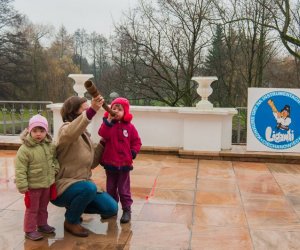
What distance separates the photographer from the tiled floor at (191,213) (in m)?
3.37

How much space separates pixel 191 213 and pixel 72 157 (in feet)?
4.92

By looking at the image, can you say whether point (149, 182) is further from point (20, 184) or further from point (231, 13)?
point (231, 13)

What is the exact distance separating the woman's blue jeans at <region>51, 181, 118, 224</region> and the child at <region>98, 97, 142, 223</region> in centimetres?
23

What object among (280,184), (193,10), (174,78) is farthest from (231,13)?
(280,184)

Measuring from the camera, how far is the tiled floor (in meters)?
3.37

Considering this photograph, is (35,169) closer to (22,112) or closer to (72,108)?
(72,108)

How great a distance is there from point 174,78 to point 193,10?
11.9 ft

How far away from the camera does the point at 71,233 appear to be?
350cm

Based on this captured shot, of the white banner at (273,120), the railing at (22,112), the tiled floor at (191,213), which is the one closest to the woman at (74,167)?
the tiled floor at (191,213)

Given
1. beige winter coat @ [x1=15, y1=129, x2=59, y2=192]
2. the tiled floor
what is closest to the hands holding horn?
beige winter coat @ [x1=15, y1=129, x2=59, y2=192]

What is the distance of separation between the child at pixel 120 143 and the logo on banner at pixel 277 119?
3.94 meters

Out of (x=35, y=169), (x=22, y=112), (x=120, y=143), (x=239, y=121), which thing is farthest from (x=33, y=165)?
(x=22, y=112)

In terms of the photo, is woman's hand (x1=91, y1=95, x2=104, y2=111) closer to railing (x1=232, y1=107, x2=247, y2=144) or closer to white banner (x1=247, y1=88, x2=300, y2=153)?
white banner (x1=247, y1=88, x2=300, y2=153)

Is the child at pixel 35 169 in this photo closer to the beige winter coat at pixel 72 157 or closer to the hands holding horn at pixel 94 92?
the beige winter coat at pixel 72 157
